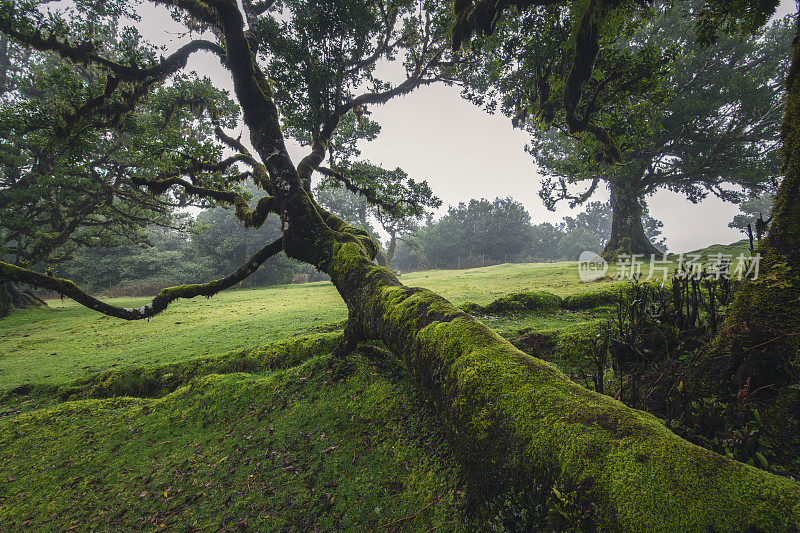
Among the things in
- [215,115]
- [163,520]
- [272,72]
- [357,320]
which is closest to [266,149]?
[272,72]

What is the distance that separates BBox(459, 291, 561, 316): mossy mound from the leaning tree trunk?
17.2 metres

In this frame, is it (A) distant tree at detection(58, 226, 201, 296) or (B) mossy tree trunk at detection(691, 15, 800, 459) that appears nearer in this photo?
(B) mossy tree trunk at detection(691, 15, 800, 459)

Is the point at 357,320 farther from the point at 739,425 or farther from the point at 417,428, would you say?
the point at 739,425

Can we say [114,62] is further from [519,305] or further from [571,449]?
[519,305]

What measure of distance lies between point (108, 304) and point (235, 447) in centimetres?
407

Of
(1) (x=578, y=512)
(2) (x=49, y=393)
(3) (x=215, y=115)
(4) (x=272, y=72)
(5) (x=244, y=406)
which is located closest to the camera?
(1) (x=578, y=512)

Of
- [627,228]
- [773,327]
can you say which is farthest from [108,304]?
[627,228]

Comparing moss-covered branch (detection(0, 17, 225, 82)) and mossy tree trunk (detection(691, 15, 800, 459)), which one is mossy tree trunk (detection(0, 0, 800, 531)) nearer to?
mossy tree trunk (detection(691, 15, 800, 459))

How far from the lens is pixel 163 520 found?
2.98 metres

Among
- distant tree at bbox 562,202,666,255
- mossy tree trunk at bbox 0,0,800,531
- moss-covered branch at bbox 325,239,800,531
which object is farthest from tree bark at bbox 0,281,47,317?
distant tree at bbox 562,202,666,255

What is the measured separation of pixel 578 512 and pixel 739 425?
1.90 meters

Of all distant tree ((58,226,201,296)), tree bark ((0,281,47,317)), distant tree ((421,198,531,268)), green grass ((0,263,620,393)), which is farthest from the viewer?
distant tree ((421,198,531,268))

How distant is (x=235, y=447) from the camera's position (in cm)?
392

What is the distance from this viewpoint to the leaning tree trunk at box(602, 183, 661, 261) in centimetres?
2102
